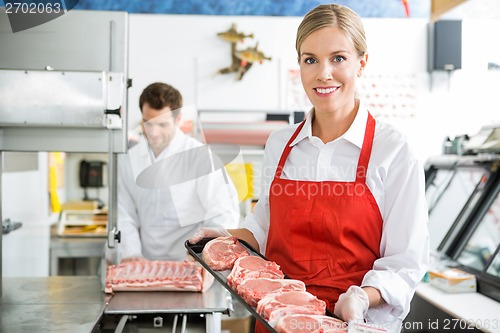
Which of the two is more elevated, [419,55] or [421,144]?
[419,55]

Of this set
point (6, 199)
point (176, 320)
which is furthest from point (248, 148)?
point (176, 320)

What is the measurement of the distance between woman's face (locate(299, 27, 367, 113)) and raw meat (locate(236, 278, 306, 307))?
0.53m

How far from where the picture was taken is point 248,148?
4.78 metres

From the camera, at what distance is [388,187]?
5.31ft

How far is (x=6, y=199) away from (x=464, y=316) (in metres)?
2.74

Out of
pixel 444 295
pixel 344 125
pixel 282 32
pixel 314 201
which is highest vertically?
pixel 282 32

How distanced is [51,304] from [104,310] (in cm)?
27

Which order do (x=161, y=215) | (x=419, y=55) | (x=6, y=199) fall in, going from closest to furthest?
(x=161, y=215), (x=6, y=199), (x=419, y=55)

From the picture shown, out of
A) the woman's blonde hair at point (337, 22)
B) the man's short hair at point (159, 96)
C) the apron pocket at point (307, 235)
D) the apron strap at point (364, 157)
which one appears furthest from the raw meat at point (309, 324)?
the man's short hair at point (159, 96)

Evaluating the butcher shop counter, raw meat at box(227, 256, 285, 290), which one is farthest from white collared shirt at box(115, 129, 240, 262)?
raw meat at box(227, 256, 285, 290)

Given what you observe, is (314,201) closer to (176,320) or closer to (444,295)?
(176,320)

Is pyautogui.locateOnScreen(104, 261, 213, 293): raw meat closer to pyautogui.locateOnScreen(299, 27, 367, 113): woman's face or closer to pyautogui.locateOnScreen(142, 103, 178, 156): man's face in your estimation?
pyautogui.locateOnScreen(142, 103, 178, 156): man's face

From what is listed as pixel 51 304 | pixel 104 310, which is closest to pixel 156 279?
pixel 104 310

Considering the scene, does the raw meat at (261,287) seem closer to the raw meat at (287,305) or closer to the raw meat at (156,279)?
the raw meat at (287,305)
